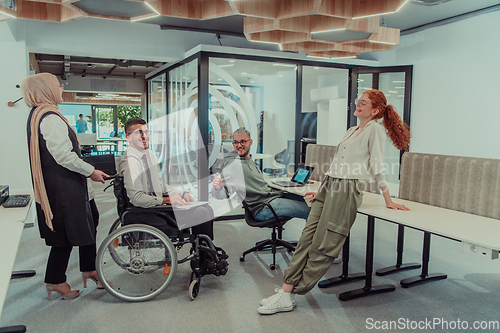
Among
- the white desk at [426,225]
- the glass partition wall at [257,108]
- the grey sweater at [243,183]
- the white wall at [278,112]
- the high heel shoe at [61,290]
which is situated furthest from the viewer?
the white wall at [278,112]

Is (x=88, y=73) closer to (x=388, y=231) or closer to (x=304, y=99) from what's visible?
(x=304, y=99)

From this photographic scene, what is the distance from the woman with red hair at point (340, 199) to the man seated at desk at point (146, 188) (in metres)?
0.80

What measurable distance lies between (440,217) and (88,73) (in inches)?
519

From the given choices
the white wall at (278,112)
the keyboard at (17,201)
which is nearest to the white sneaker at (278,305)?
the keyboard at (17,201)

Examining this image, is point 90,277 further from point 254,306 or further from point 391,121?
point 391,121

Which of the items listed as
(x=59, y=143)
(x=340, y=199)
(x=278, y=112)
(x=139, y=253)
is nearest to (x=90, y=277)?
(x=139, y=253)

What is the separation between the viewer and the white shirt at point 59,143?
2.61 m

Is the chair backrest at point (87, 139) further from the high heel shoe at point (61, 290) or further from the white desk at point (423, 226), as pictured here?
the white desk at point (423, 226)

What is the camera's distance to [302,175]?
151 inches

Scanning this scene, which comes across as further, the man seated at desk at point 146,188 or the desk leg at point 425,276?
the desk leg at point 425,276

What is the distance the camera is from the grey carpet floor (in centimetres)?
249

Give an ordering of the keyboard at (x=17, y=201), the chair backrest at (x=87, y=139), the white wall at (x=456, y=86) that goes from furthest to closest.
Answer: the chair backrest at (x=87, y=139) < the white wall at (x=456, y=86) < the keyboard at (x=17, y=201)

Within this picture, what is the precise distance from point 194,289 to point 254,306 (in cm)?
48

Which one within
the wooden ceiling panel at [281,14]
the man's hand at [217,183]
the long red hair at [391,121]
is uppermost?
→ the wooden ceiling panel at [281,14]
